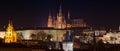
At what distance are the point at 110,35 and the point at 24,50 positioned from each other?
70.8 meters

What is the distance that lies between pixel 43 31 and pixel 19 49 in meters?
71.1

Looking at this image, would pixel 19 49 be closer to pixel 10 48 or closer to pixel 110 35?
pixel 10 48

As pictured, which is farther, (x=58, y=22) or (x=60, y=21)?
(x=58, y=22)

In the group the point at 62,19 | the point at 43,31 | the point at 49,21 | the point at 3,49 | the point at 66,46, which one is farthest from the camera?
the point at 49,21

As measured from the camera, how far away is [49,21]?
111250 millimetres

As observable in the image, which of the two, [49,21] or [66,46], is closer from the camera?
[66,46]

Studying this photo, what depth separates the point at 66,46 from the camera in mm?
43312

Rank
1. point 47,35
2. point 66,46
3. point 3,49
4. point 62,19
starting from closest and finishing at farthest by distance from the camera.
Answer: point 3,49 → point 66,46 → point 47,35 → point 62,19

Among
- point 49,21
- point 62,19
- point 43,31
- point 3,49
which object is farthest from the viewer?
point 49,21

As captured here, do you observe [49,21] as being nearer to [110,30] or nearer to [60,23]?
[60,23]

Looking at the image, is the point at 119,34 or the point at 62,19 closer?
the point at 119,34

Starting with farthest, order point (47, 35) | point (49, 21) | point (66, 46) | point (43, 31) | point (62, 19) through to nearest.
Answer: point (49, 21)
point (62, 19)
point (43, 31)
point (47, 35)
point (66, 46)

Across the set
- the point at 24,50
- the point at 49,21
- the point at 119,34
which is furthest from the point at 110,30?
the point at 24,50

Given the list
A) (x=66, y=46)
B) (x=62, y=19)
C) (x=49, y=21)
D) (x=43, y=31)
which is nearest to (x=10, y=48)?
(x=66, y=46)
